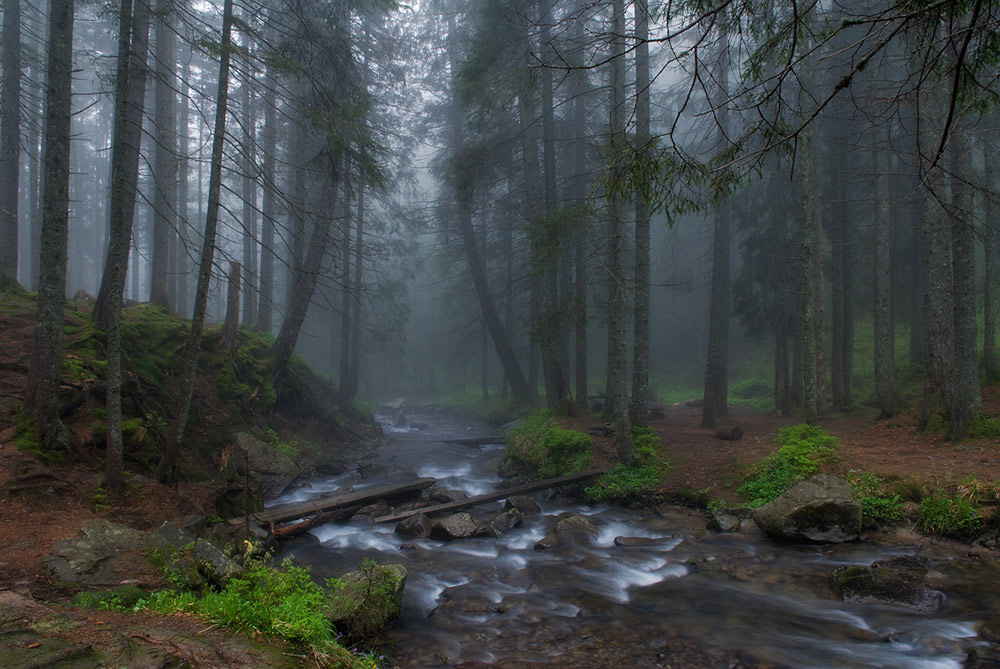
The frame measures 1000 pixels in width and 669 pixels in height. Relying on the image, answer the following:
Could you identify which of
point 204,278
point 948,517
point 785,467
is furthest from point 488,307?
point 948,517

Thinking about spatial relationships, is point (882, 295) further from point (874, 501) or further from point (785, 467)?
point (874, 501)

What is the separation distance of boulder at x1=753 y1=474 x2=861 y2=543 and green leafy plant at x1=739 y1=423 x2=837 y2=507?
40.8 inches

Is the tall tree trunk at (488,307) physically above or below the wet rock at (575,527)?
above

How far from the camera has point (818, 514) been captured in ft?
27.0

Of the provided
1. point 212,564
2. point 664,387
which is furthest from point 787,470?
point 664,387

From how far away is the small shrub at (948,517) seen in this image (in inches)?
297

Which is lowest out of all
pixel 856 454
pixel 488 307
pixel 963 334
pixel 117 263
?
pixel 856 454

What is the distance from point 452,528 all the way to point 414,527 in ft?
2.24

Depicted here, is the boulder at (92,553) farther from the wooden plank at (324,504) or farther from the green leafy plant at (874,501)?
the green leafy plant at (874,501)

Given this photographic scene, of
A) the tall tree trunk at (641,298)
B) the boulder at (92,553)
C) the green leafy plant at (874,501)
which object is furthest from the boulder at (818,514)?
the boulder at (92,553)

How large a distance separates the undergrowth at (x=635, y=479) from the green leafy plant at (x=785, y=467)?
173cm

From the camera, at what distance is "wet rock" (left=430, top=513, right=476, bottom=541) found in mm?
9211

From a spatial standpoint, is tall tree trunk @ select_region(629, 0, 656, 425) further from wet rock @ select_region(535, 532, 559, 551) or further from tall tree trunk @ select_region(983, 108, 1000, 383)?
tall tree trunk @ select_region(983, 108, 1000, 383)

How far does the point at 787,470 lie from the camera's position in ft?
33.0
